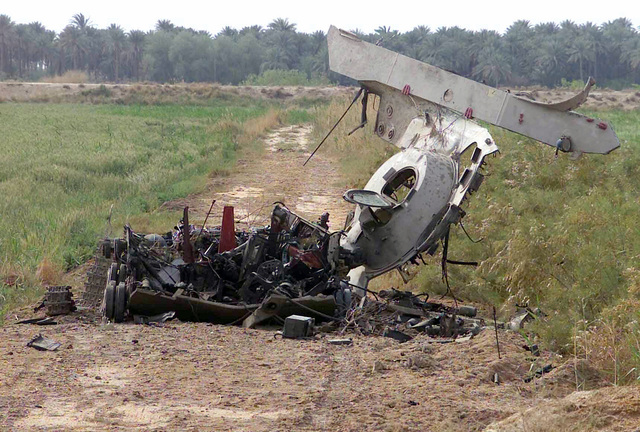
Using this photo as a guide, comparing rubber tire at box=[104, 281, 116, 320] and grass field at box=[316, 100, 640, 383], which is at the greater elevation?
grass field at box=[316, 100, 640, 383]

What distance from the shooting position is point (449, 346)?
26.8 feet

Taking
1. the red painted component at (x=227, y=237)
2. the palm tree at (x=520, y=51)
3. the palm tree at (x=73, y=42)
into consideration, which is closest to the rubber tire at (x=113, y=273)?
the red painted component at (x=227, y=237)

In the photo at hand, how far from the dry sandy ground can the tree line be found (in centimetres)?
8764

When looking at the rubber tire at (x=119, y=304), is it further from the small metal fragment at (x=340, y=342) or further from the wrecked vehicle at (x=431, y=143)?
the wrecked vehicle at (x=431, y=143)

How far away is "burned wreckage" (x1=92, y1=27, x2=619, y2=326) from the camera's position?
9.56 metres

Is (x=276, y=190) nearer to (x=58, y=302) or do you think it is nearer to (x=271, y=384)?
(x=58, y=302)

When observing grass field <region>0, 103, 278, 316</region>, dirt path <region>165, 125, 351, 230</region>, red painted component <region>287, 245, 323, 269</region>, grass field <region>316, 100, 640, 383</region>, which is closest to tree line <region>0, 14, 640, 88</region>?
grass field <region>0, 103, 278, 316</region>

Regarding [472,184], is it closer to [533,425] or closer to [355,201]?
[355,201]

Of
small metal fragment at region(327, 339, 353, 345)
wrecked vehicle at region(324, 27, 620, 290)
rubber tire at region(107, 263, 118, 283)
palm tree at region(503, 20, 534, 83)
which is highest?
palm tree at region(503, 20, 534, 83)

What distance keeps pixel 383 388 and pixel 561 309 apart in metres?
3.26

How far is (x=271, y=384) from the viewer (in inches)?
271

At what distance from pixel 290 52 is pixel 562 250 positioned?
117 m

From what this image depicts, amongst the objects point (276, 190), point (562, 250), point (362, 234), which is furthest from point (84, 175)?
point (562, 250)

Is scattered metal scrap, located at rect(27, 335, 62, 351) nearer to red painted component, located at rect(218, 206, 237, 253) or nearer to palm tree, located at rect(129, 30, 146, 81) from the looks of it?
red painted component, located at rect(218, 206, 237, 253)
